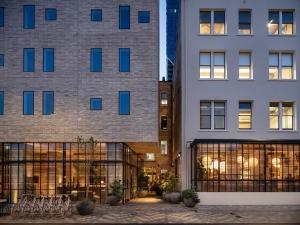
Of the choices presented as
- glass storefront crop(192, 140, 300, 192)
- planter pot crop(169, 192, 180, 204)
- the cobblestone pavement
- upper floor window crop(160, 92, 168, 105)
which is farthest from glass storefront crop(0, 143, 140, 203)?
upper floor window crop(160, 92, 168, 105)

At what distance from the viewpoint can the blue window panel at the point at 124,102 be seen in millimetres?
35531

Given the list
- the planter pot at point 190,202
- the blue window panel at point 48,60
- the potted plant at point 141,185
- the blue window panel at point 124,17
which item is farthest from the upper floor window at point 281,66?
the potted plant at point 141,185

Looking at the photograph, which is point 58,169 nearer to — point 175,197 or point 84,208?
point 84,208

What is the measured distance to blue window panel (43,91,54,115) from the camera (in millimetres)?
35438

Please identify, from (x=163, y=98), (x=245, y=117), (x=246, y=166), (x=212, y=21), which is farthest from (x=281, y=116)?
(x=163, y=98)

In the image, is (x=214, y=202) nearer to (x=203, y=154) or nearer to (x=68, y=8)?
(x=203, y=154)

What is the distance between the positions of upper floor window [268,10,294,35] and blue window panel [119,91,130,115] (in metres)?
12.5

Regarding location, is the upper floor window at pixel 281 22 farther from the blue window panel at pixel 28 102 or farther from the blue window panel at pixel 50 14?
the blue window panel at pixel 28 102

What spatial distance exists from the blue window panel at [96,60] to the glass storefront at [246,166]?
923 centimetres

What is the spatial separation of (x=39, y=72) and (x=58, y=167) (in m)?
7.14

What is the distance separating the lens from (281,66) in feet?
124

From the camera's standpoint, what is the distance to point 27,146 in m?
35.5

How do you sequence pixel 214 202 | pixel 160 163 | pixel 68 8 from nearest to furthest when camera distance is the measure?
pixel 214 202 < pixel 68 8 < pixel 160 163

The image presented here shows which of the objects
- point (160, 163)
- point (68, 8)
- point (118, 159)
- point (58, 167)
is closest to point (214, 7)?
point (68, 8)
